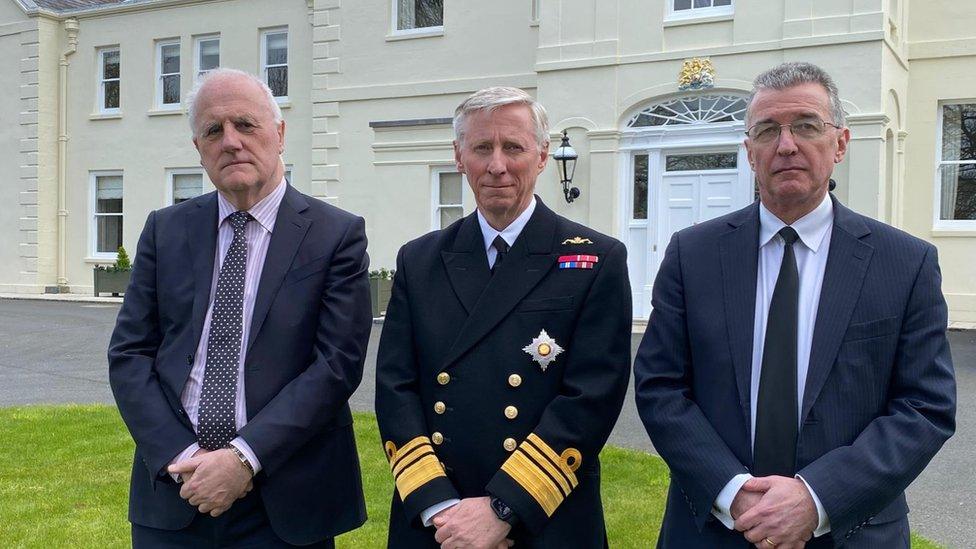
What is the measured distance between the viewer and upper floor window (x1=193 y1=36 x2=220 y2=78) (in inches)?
827

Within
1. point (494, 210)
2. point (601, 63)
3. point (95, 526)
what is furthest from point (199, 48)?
point (494, 210)

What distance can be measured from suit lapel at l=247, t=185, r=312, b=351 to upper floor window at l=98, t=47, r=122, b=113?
69.2 ft

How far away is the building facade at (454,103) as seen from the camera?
14.2 m

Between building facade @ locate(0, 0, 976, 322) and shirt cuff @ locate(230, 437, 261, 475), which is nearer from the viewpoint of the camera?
shirt cuff @ locate(230, 437, 261, 475)

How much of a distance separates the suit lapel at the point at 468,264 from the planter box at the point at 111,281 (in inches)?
760

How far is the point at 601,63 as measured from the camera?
1509cm

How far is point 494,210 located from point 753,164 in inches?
31.2

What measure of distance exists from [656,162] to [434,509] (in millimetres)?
12960

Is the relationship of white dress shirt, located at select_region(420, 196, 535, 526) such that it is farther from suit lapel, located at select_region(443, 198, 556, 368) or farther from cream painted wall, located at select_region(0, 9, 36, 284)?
cream painted wall, located at select_region(0, 9, 36, 284)

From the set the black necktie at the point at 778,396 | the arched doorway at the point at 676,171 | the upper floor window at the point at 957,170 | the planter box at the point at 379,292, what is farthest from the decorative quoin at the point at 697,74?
the black necktie at the point at 778,396

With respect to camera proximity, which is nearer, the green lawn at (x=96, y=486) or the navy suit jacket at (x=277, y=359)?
the navy suit jacket at (x=277, y=359)

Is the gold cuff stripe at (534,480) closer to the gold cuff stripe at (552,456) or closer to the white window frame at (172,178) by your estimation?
the gold cuff stripe at (552,456)

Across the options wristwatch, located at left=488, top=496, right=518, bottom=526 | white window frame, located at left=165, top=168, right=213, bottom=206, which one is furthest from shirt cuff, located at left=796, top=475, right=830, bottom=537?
white window frame, located at left=165, top=168, right=213, bottom=206

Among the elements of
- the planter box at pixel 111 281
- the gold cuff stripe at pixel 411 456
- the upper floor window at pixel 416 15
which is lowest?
the planter box at pixel 111 281
